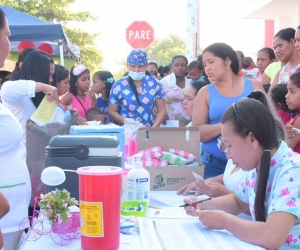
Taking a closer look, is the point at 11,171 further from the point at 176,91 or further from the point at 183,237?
the point at 176,91

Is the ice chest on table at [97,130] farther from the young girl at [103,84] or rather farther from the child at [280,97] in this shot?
the young girl at [103,84]

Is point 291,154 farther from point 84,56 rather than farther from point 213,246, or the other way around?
point 84,56

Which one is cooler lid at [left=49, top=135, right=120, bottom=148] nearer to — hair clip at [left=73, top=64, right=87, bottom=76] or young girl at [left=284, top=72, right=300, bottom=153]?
young girl at [left=284, top=72, right=300, bottom=153]

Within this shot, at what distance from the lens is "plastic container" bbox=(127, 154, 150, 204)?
5.99ft

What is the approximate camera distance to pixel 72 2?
20.5 meters

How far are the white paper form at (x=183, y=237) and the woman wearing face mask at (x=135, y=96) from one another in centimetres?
232

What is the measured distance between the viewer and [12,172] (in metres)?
1.86

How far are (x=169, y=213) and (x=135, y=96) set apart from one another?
88.5 inches

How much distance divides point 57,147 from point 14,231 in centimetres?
45

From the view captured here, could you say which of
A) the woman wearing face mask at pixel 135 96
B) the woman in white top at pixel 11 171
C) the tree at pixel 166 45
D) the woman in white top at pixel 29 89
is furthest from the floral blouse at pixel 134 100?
the tree at pixel 166 45

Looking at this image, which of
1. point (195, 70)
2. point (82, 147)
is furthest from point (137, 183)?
point (195, 70)

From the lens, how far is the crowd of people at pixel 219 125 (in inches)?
59.7

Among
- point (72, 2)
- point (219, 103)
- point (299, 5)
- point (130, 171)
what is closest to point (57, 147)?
point (130, 171)

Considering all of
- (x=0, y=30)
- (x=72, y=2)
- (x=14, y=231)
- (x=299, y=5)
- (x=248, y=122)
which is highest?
(x=72, y=2)
